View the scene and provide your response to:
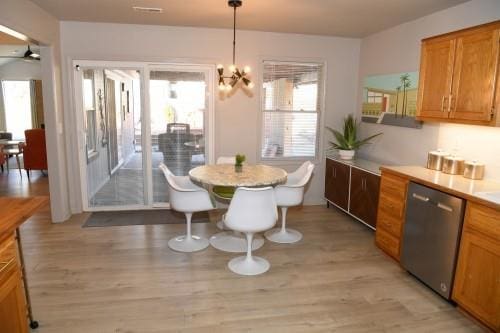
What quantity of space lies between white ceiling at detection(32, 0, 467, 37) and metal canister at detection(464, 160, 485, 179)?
1581 millimetres

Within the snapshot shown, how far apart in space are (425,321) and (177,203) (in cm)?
245

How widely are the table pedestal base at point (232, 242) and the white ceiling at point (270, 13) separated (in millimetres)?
2555

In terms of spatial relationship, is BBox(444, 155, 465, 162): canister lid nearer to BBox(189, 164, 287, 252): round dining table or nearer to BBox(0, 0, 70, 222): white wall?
BBox(189, 164, 287, 252): round dining table

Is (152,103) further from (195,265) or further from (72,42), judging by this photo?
(195,265)

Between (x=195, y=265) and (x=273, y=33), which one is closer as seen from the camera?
(x=195, y=265)

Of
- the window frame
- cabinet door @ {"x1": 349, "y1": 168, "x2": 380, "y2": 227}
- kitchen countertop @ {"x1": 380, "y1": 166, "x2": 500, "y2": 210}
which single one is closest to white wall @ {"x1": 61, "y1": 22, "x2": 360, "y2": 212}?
the window frame

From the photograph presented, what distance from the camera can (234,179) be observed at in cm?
336

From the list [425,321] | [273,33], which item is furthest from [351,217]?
[273,33]

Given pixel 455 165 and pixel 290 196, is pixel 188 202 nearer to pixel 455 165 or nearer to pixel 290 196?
pixel 290 196

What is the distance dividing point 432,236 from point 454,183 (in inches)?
18.9

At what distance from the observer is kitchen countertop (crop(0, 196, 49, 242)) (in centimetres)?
181

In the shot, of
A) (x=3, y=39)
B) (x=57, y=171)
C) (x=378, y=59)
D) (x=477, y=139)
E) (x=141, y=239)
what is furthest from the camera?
(x=3, y=39)

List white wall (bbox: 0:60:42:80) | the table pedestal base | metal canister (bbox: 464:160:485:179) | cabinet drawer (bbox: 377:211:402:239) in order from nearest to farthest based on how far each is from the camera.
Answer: metal canister (bbox: 464:160:485:179) < cabinet drawer (bbox: 377:211:402:239) < the table pedestal base < white wall (bbox: 0:60:42:80)

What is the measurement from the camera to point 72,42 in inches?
178
